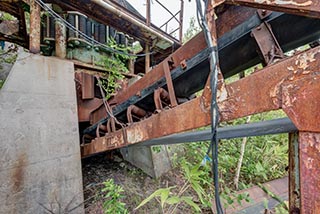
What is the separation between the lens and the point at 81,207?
2.25 meters

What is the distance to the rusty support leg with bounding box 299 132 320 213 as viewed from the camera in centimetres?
57

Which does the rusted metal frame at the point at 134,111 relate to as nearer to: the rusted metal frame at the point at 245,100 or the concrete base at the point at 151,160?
the rusted metal frame at the point at 245,100

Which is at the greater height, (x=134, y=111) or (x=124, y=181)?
(x=134, y=111)

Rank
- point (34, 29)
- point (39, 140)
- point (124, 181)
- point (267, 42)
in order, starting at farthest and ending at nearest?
point (124, 181) < point (34, 29) < point (39, 140) < point (267, 42)

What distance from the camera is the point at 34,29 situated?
101 inches

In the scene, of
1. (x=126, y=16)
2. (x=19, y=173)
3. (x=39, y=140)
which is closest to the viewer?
(x=19, y=173)

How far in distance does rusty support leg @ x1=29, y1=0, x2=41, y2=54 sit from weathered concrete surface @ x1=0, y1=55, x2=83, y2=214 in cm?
22

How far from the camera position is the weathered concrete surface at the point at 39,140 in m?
1.97

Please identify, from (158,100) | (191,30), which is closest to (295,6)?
(158,100)

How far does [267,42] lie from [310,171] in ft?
2.27

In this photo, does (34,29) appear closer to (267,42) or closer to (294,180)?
(267,42)

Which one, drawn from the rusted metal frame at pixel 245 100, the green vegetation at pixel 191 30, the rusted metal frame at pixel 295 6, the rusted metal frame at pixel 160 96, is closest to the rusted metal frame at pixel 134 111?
the rusted metal frame at pixel 160 96

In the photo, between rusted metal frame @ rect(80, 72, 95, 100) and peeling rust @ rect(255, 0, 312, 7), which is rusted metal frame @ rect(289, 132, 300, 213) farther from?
rusted metal frame @ rect(80, 72, 95, 100)

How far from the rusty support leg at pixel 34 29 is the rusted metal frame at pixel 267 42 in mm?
2578
